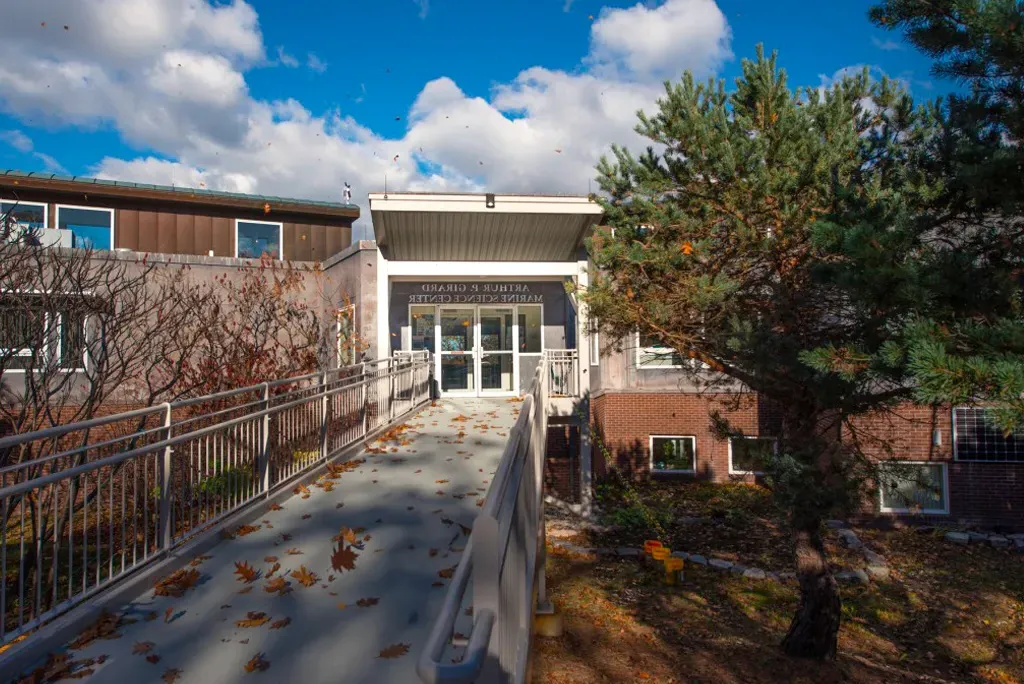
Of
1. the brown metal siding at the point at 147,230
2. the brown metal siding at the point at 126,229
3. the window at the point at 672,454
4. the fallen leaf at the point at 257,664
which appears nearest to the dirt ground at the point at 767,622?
the window at the point at 672,454

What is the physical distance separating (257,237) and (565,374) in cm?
1130

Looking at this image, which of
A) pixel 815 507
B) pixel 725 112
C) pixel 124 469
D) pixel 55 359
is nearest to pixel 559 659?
pixel 815 507

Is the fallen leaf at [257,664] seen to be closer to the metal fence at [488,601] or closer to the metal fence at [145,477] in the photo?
the metal fence at [145,477]

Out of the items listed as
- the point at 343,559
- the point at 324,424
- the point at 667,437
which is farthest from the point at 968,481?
the point at 343,559

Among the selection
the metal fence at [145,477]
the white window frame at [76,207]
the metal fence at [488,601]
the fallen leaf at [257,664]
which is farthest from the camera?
the white window frame at [76,207]

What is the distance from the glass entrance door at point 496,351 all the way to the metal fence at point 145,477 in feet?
18.5

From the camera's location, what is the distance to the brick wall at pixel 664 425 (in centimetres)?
1566

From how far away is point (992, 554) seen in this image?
1319 centimetres

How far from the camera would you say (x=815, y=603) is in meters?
8.61

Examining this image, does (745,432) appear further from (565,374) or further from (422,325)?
(422,325)

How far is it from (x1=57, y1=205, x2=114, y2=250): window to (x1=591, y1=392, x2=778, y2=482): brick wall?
14170 mm

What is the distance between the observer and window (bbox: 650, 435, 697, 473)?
623 inches

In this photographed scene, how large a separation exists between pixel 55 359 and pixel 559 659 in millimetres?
7488

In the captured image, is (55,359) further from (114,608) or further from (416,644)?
(416,644)
